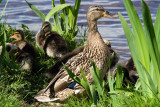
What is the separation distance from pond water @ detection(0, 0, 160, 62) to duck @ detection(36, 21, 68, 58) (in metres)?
1.14

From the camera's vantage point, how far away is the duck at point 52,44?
623 cm

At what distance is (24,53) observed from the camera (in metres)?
5.87

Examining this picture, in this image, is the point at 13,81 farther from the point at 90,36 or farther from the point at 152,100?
the point at 152,100

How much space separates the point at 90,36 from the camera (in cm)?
504


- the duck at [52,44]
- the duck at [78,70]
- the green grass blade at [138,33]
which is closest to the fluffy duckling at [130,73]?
the duck at [78,70]

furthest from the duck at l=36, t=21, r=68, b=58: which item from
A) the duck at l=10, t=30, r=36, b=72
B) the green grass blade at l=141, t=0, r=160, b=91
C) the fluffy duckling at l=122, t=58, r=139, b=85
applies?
the green grass blade at l=141, t=0, r=160, b=91

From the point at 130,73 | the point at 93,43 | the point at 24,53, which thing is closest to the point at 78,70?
the point at 93,43

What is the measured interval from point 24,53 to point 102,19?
3865mm

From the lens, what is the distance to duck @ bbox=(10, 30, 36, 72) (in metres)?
5.59

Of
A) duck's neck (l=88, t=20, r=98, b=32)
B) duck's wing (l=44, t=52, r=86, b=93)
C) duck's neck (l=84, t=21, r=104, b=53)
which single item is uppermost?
duck's neck (l=88, t=20, r=98, b=32)

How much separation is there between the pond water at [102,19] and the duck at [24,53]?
5.35 feet

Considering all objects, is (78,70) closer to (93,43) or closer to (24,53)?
(93,43)

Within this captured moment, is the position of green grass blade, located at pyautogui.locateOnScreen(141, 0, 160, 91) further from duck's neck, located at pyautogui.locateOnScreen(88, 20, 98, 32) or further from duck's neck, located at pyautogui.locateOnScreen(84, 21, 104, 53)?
duck's neck, located at pyautogui.locateOnScreen(88, 20, 98, 32)

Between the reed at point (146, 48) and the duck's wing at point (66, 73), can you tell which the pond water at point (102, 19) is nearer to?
the duck's wing at point (66, 73)
